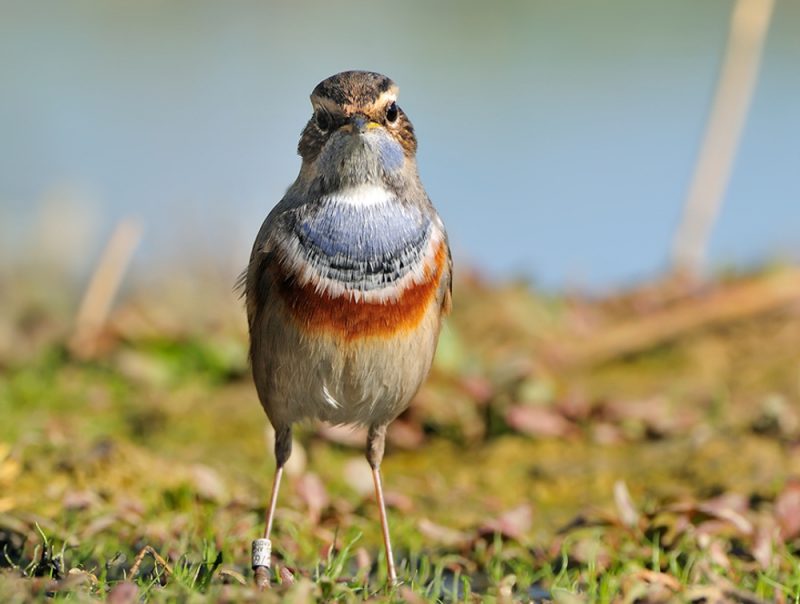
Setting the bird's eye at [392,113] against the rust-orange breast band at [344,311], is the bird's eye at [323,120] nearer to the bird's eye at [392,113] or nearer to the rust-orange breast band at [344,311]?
the bird's eye at [392,113]

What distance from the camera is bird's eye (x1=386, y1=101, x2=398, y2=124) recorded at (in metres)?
3.88

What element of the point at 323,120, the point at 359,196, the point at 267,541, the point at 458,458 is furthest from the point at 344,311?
the point at 458,458

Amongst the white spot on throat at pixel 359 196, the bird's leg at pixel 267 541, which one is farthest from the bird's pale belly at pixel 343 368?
the white spot on throat at pixel 359 196

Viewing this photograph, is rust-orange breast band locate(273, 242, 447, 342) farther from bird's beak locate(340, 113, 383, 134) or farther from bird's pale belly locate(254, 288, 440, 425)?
bird's beak locate(340, 113, 383, 134)

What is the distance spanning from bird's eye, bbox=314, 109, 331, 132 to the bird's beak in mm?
91

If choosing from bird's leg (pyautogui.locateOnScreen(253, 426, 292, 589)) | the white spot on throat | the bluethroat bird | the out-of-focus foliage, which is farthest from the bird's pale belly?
the out-of-focus foliage

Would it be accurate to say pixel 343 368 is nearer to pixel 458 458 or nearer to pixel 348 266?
pixel 348 266

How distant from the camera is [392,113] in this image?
3.92 metres

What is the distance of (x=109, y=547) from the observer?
429 cm

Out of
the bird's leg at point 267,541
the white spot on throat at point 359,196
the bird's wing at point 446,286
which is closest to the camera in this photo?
the bird's leg at point 267,541

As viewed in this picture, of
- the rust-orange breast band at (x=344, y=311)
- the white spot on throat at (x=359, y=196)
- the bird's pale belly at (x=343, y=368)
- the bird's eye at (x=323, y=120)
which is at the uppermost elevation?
the bird's eye at (x=323, y=120)

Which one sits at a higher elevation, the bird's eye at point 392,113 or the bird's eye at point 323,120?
the bird's eye at point 392,113

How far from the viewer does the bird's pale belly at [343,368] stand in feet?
12.4

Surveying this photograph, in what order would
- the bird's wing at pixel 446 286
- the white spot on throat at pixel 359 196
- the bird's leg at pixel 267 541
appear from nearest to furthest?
the bird's leg at pixel 267 541, the white spot on throat at pixel 359 196, the bird's wing at pixel 446 286
